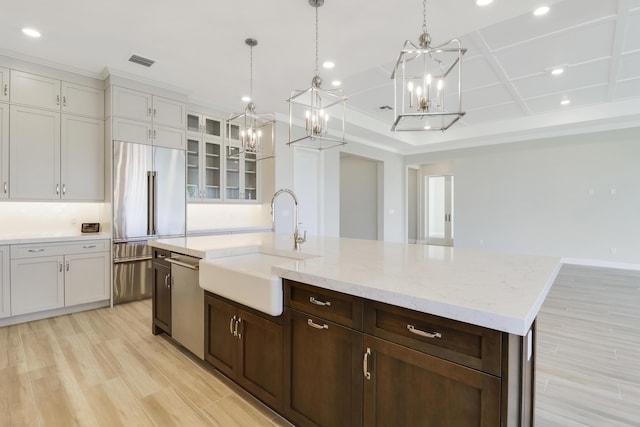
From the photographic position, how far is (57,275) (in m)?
3.46

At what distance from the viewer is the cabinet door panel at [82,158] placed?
3723 mm

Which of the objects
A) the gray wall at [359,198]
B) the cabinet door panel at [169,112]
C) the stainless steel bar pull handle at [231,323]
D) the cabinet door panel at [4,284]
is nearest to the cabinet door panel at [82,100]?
the cabinet door panel at [169,112]

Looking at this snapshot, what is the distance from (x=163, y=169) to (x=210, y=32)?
2014 mm

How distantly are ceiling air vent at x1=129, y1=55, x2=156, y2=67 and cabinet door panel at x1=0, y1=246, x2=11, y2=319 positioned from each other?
240 centimetres

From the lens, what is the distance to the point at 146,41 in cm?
319

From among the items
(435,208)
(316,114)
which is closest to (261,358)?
(316,114)

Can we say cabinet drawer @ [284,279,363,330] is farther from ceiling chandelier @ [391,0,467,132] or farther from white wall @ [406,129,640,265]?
white wall @ [406,129,640,265]

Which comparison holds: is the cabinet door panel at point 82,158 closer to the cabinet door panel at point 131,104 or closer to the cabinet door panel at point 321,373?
the cabinet door panel at point 131,104

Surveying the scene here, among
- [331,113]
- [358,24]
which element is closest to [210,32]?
[358,24]

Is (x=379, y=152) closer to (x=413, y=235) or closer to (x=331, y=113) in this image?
(x=331, y=113)

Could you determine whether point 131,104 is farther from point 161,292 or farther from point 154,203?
point 161,292

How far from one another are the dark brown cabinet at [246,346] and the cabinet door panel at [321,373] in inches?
3.6

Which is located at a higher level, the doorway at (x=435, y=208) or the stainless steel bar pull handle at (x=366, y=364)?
the doorway at (x=435, y=208)

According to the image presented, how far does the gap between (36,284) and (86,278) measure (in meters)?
0.44
